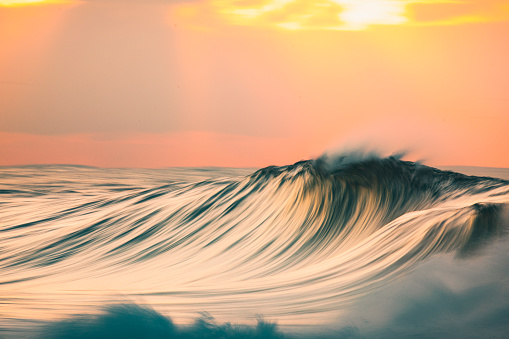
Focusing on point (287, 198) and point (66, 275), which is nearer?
point (66, 275)

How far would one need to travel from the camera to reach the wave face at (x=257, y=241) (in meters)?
4.11

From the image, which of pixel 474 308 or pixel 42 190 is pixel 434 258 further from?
pixel 42 190

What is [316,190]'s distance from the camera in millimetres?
6898

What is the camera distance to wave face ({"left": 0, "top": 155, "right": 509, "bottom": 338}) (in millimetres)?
4113

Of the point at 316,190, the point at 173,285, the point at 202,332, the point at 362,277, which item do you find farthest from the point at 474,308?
the point at 316,190

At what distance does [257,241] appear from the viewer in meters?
6.19

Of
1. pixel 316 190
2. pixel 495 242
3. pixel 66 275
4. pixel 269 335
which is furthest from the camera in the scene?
pixel 316 190

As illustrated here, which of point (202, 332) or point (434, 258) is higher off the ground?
point (434, 258)

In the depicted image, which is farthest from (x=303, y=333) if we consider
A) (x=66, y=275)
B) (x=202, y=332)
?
(x=66, y=275)

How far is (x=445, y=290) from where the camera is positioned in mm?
3594

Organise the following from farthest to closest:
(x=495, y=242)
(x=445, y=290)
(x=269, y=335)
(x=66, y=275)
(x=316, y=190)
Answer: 1. (x=316, y=190)
2. (x=66, y=275)
3. (x=495, y=242)
4. (x=445, y=290)
5. (x=269, y=335)

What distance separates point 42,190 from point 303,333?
11.8 metres

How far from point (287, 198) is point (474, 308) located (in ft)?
12.8

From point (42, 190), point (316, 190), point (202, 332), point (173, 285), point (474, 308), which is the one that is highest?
point (42, 190)
